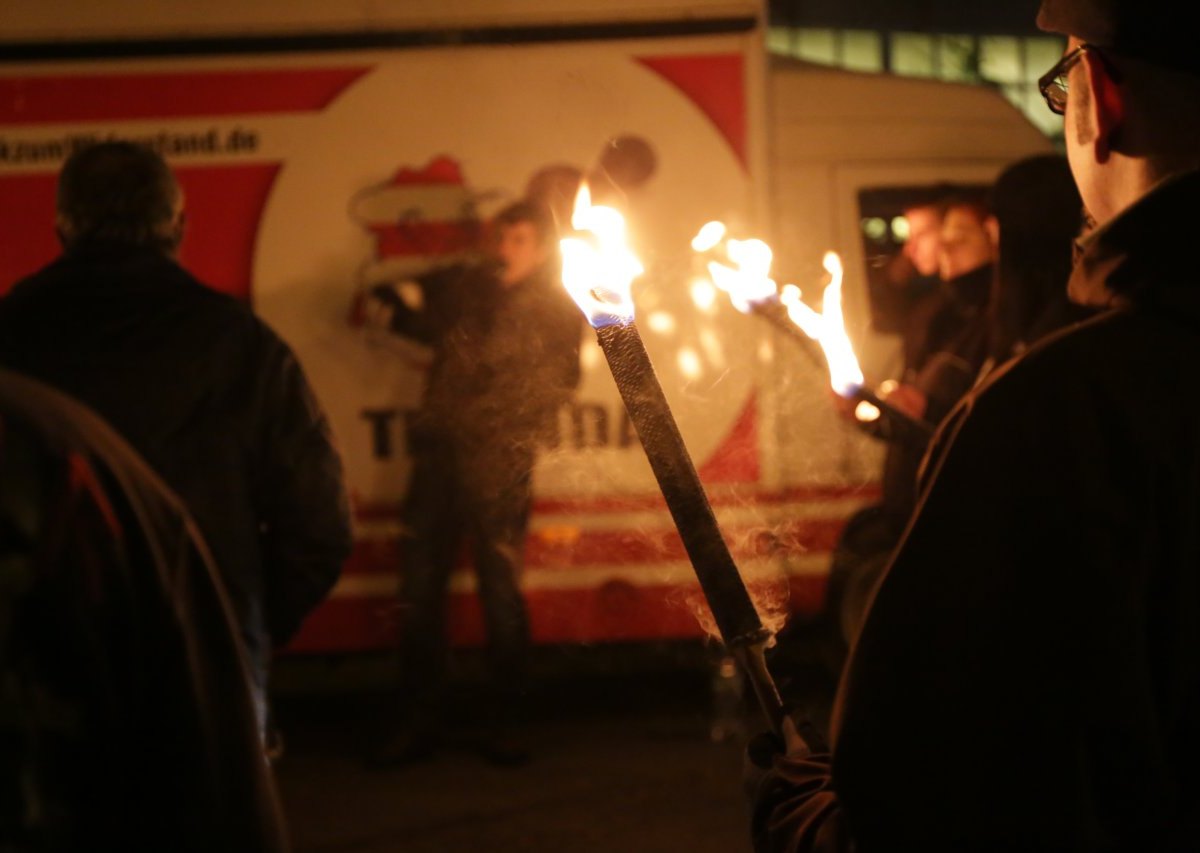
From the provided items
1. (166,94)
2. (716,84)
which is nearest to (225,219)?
(166,94)

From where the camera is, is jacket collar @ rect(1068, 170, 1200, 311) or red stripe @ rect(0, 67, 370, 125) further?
red stripe @ rect(0, 67, 370, 125)

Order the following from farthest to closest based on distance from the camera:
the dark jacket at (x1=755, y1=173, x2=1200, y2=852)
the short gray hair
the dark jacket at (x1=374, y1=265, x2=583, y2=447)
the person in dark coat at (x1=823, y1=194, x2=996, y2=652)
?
the dark jacket at (x1=374, y1=265, x2=583, y2=447)
the person in dark coat at (x1=823, y1=194, x2=996, y2=652)
the short gray hair
the dark jacket at (x1=755, y1=173, x2=1200, y2=852)

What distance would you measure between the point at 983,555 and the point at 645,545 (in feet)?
15.0

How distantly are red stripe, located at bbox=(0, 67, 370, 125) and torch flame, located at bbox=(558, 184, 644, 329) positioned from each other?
3731 mm

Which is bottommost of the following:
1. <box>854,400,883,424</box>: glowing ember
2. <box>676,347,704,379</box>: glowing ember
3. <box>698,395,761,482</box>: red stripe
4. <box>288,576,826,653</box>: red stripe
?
<box>288,576,826,653</box>: red stripe

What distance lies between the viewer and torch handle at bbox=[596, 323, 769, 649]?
150cm

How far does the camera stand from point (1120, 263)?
1.23 m

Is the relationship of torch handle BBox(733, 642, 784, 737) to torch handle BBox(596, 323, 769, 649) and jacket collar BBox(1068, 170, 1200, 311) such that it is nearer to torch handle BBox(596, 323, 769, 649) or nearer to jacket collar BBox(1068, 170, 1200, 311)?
torch handle BBox(596, 323, 769, 649)

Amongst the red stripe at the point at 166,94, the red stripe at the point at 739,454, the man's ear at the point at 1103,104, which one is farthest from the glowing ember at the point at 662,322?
the man's ear at the point at 1103,104

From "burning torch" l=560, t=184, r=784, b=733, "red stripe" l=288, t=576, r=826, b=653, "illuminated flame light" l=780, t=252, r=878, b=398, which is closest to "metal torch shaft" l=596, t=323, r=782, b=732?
"burning torch" l=560, t=184, r=784, b=733

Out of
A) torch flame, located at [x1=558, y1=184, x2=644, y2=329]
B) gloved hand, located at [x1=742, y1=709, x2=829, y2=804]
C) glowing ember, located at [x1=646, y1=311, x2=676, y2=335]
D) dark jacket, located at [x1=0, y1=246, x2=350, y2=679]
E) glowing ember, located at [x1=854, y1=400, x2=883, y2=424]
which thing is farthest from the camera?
glowing ember, located at [x1=646, y1=311, x2=676, y2=335]

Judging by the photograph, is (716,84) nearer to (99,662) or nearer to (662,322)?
(662,322)

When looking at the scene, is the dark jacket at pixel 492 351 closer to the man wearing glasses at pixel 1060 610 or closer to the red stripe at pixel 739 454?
the red stripe at pixel 739 454

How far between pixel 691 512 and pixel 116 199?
1.97 meters
